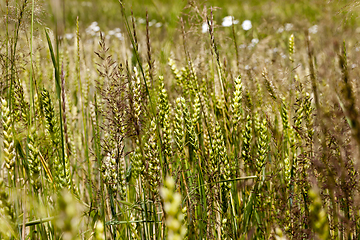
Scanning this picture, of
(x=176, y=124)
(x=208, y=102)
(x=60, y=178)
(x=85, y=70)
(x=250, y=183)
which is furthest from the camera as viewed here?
(x=85, y=70)

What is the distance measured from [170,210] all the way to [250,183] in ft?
2.38

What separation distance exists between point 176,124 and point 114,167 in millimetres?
195

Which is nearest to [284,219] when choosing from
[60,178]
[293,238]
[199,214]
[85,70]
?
[293,238]

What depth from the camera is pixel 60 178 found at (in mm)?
722

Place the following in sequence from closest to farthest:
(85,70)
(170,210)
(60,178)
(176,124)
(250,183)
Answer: (170,210) < (60,178) < (176,124) < (250,183) < (85,70)

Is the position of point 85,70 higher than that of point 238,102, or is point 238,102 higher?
point 85,70

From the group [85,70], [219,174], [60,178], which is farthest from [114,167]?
[85,70]

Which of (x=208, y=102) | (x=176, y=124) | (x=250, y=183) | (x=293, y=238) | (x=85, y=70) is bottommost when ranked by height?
(x=293, y=238)

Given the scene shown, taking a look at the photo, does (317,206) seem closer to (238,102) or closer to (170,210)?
(170,210)

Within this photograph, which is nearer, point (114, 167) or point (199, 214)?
point (114, 167)

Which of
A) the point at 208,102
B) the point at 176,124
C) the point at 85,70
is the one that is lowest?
the point at 176,124

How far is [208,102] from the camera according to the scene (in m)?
1.18

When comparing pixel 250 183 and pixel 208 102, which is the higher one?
pixel 208 102

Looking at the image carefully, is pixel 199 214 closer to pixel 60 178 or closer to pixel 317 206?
pixel 60 178
